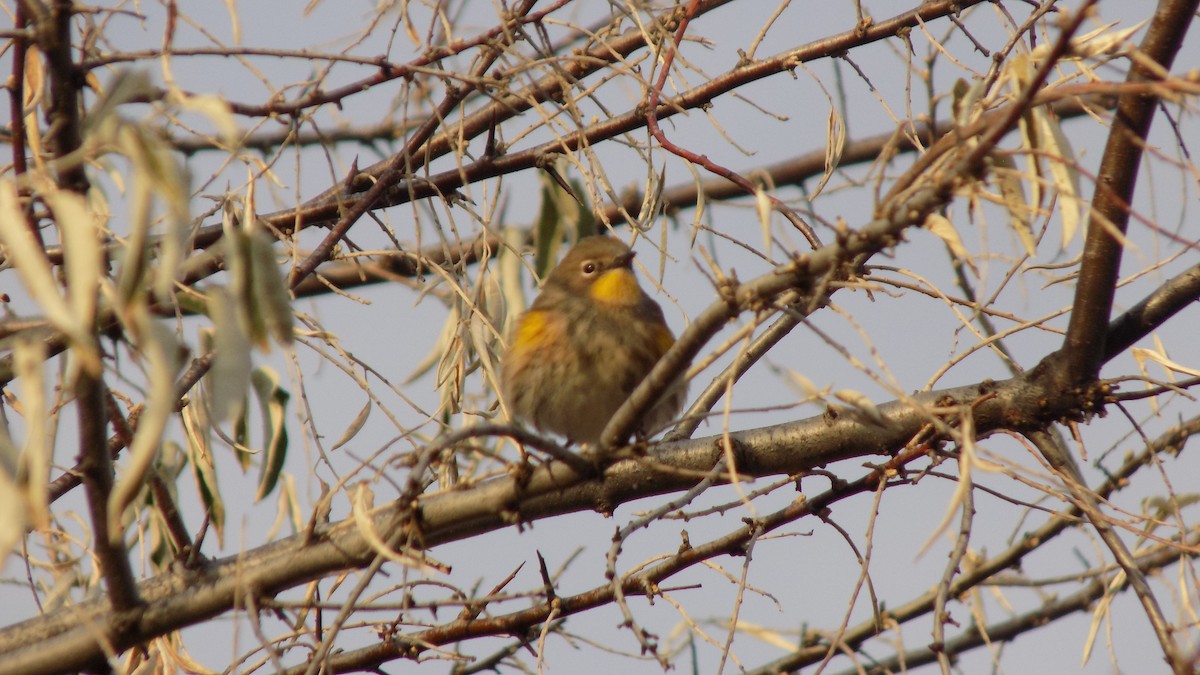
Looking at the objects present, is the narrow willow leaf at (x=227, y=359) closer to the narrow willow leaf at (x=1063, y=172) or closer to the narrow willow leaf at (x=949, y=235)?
the narrow willow leaf at (x=949, y=235)

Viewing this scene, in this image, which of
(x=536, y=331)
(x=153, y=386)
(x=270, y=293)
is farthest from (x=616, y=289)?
(x=153, y=386)

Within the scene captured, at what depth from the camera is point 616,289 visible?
6117 millimetres

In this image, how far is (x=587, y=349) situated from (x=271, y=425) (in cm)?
194

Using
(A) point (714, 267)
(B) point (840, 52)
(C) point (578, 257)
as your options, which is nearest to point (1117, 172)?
(A) point (714, 267)

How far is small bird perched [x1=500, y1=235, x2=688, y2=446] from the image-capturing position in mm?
5656

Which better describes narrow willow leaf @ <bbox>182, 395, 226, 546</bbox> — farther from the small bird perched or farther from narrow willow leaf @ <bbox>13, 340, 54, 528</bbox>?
narrow willow leaf @ <bbox>13, 340, 54, 528</bbox>

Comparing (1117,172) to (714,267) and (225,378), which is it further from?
(225,378)

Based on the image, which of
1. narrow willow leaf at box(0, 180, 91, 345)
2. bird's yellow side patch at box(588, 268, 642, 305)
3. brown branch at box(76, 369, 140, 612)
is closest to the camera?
narrow willow leaf at box(0, 180, 91, 345)

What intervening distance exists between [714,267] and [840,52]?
2281 millimetres

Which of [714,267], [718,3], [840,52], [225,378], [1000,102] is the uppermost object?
[718,3]

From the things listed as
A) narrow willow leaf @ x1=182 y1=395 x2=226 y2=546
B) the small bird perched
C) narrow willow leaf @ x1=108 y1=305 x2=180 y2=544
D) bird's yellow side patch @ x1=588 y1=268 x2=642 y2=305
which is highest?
bird's yellow side patch @ x1=588 y1=268 x2=642 y2=305

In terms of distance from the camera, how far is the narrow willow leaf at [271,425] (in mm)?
3816

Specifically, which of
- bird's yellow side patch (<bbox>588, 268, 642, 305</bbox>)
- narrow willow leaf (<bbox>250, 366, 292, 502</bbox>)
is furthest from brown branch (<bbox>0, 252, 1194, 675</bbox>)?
bird's yellow side patch (<bbox>588, 268, 642, 305</bbox>)

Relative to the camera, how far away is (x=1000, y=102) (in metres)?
2.70
